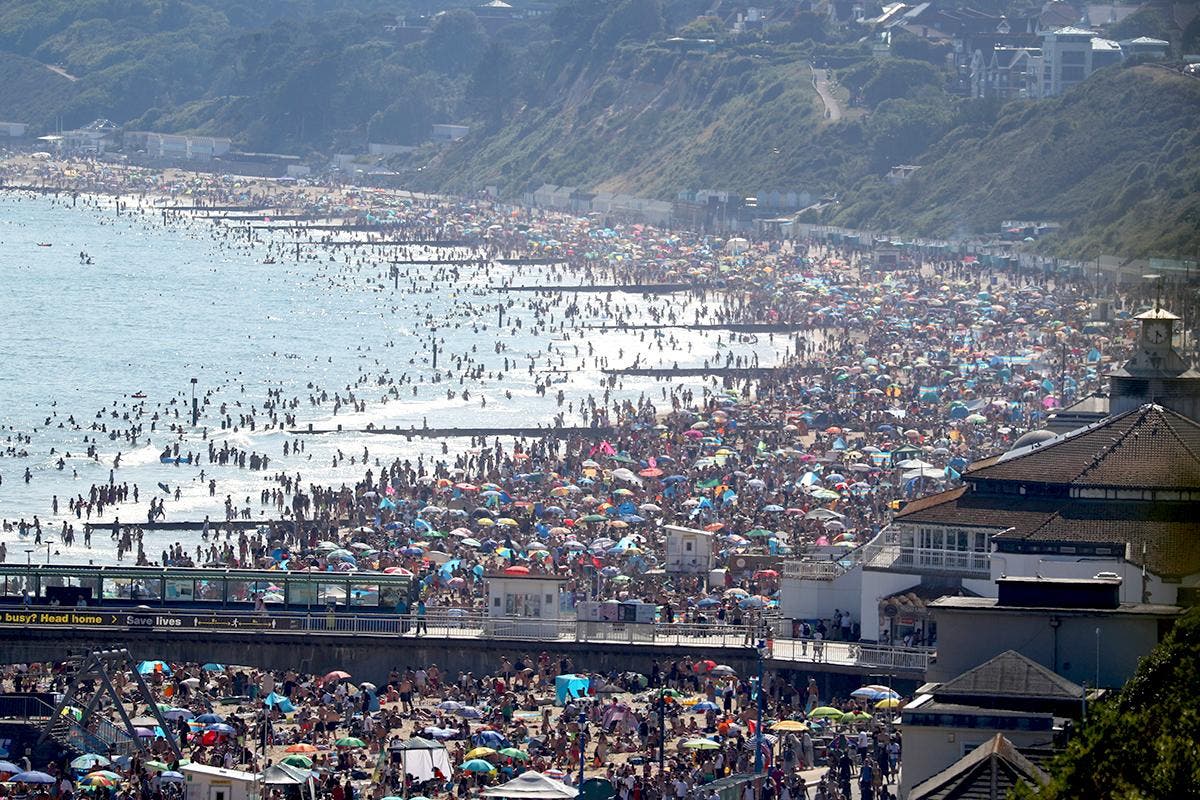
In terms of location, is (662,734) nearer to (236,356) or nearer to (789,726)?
(789,726)

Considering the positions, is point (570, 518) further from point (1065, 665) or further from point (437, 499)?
point (1065, 665)

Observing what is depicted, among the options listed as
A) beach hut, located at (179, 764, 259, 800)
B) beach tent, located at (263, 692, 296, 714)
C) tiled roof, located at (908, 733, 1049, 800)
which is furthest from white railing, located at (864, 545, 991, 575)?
tiled roof, located at (908, 733, 1049, 800)

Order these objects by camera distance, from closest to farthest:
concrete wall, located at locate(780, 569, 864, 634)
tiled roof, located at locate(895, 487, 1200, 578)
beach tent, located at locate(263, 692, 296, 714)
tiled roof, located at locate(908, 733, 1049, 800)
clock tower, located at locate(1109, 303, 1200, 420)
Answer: tiled roof, located at locate(908, 733, 1049, 800), tiled roof, located at locate(895, 487, 1200, 578), beach tent, located at locate(263, 692, 296, 714), concrete wall, located at locate(780, 569, 864, 634), clock tower, located at locate(1109, 303, 1200, 420)

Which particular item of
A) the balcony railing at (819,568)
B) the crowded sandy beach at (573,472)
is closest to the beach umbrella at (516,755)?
the crowded sandy beach at (573,472)

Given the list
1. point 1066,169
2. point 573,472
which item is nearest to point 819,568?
point 573,472

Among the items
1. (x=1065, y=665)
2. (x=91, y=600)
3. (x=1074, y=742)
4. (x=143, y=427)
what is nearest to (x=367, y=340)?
(x=143, y=427)

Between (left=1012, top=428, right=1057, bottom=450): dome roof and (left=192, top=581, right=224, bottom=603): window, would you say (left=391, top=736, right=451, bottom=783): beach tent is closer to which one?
(left=192, top=581, right=224, bottom=603): window
